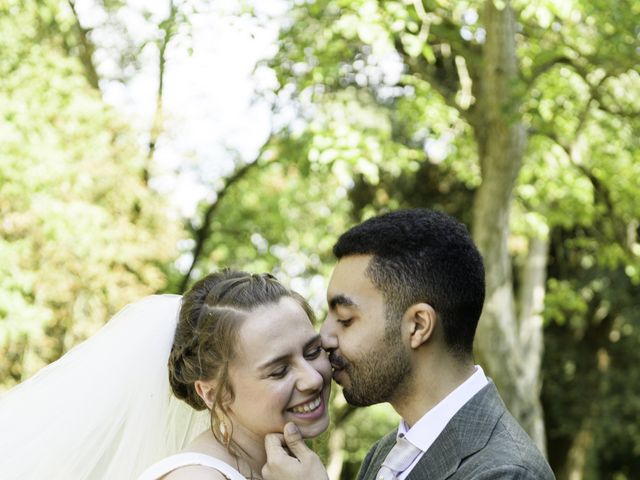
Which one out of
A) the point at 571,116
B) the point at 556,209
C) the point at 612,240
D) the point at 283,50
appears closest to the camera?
the point at 283,50

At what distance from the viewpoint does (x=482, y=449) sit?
9.63 feet

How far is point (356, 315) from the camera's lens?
10.4 feet

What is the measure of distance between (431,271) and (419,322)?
17 cm

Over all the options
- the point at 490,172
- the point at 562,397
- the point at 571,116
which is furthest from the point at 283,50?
the point at 562,397

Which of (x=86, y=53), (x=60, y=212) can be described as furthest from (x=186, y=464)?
(x=86, y=53)

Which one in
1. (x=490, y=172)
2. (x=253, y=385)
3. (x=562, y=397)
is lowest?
(x=562, y=397)

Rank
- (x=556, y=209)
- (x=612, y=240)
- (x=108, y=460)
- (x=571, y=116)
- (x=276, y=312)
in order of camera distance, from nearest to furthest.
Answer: (x=276, y=312) < (x=108, y=460) < (x=571, y=116) < (x=612, y=240) < (x=556, y=209)

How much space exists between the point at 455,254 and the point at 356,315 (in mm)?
374

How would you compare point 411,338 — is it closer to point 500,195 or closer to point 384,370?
point 384,370

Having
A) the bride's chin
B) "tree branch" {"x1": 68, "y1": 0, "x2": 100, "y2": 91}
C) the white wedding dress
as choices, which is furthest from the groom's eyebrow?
"tree branch" {"x1": 68, "y1": 0, "x2": 100, "y2": 91}

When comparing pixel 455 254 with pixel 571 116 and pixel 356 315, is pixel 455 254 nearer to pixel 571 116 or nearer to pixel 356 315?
pixel 356 315

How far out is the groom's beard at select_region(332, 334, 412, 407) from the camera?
3139 millimetres

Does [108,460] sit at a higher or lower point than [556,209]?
higher

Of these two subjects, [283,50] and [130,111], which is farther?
[130,111]
